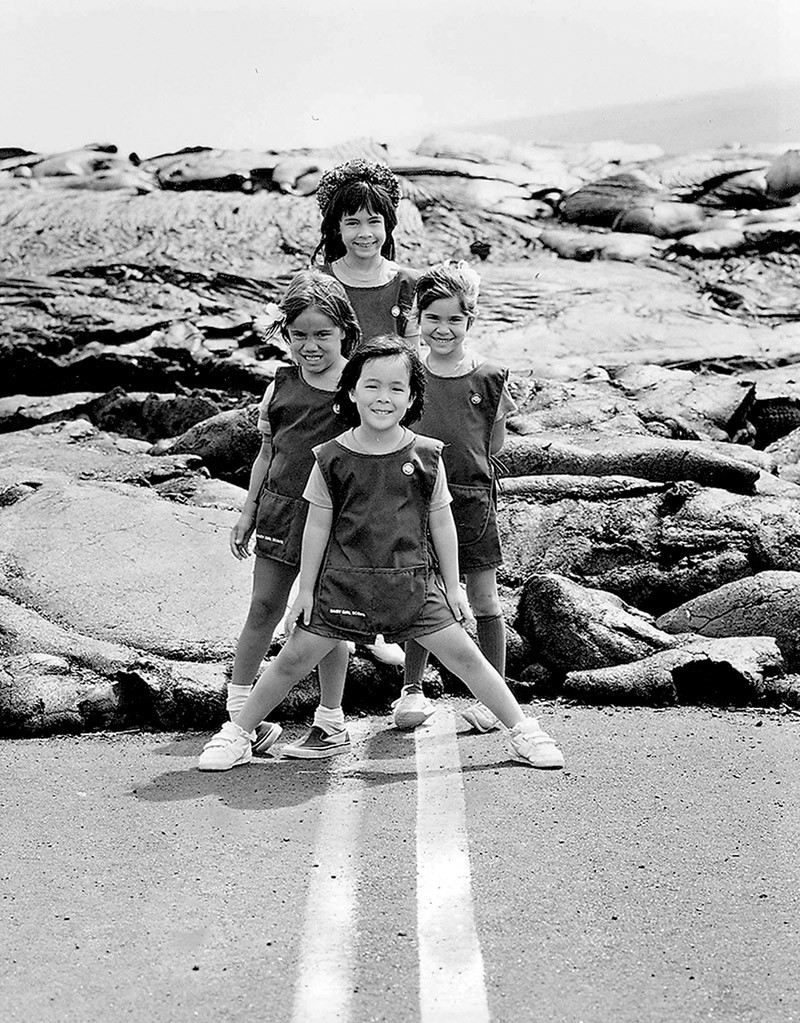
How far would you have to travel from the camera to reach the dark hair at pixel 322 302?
3.72 meters

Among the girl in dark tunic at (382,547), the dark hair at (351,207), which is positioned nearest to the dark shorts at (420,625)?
the girl in dark tunic at (382,547)

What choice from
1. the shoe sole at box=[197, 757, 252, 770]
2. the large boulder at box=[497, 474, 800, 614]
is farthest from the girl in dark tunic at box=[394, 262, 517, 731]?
the large boulder at box=[497, 474, 800, 614]

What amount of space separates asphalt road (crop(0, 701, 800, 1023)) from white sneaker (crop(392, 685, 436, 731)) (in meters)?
Result: 0.10

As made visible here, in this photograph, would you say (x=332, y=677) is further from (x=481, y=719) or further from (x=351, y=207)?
(x=351, y=207)

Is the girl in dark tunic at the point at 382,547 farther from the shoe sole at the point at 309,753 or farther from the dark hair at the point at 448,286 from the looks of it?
the dark hair at the point at 448,286

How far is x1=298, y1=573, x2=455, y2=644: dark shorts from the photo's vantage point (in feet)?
11.5

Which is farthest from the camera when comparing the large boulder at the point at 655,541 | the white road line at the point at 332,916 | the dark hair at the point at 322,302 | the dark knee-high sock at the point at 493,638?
the large boulder at the point at 655,541

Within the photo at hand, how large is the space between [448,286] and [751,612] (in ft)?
5.82

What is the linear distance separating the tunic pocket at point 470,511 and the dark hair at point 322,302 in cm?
53

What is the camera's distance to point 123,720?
13.7 feet

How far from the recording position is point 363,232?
13.0 ft

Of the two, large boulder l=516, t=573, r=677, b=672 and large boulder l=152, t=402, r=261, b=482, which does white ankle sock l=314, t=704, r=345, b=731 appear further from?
large boulder l=152, t=402, r=261, b=482

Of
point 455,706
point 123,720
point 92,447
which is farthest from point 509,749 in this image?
point 92,447

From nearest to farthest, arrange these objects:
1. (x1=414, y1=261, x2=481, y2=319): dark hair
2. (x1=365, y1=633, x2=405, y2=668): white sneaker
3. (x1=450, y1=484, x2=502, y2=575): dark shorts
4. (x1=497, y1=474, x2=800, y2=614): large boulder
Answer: (x1=414, y1=261, x2=481, y2=319): dark hair, (x1=450, y1=484, x2=502, y2=575): dark shorts, (x1=365, y1=633, x2=405, y2=668): white sneaker, (x1=497, y1=474, x2=800, y2=614): large boulder
